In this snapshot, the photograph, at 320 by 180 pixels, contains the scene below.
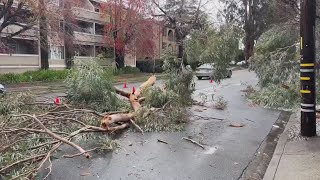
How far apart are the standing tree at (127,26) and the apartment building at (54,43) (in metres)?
2.81

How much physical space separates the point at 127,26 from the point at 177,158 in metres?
31.2

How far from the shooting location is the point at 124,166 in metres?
6.41

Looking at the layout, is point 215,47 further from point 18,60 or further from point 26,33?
point 18,60

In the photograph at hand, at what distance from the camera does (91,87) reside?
433 inches

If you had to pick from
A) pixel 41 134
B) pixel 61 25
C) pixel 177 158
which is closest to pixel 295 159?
pixel 177 158

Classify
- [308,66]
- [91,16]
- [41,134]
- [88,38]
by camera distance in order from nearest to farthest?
[41,134] → [308,66] → [88,38] → [91,16]

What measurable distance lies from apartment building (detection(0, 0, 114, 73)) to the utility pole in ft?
56.8

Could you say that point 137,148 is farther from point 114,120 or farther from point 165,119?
point 165,119

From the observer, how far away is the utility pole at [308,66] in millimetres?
8320

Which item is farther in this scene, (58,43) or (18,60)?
(18,60)

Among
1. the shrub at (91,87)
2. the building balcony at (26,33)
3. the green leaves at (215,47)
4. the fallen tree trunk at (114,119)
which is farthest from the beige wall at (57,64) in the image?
the fallen tree trunk at (114,119)

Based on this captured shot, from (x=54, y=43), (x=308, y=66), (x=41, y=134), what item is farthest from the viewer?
(x=54, y=43)

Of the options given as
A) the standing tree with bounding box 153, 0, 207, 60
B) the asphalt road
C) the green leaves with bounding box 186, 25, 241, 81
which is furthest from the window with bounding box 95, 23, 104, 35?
the asphalt road

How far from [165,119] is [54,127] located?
111 inches
